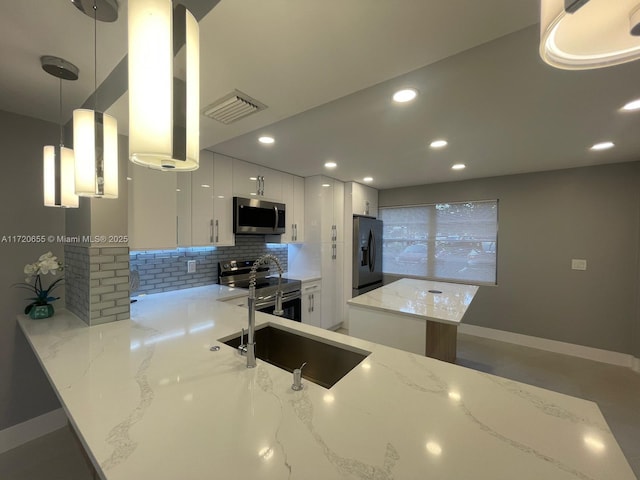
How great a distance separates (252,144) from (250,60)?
1476mm

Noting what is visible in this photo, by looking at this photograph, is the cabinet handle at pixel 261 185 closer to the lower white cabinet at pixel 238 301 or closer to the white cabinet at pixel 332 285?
the white cabinet at pixel 332 285

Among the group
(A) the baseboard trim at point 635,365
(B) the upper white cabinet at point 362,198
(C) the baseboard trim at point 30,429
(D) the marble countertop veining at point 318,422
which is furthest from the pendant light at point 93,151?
(A) the baseboard trim at point 635,365

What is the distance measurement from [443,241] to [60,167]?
451 centimetres

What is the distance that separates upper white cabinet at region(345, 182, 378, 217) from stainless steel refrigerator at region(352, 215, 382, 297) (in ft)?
0.39

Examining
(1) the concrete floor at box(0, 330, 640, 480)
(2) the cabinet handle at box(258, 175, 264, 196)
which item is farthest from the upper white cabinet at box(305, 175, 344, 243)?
(1) the concrete floor at box(0, 330, 640, 480)

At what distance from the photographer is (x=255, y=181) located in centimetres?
320

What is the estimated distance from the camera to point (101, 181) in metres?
1.07

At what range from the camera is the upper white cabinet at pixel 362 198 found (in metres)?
4.12

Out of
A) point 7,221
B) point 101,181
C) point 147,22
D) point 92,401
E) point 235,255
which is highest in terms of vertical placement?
point 147,22

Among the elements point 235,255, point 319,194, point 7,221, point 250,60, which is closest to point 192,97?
point 250,60

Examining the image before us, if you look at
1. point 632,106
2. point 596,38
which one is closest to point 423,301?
point 632,106

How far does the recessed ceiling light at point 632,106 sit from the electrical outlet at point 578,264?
2201 mm

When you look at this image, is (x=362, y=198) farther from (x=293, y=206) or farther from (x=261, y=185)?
(x=261, y=185)

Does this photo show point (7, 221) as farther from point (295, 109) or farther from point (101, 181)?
point (295, 109)
